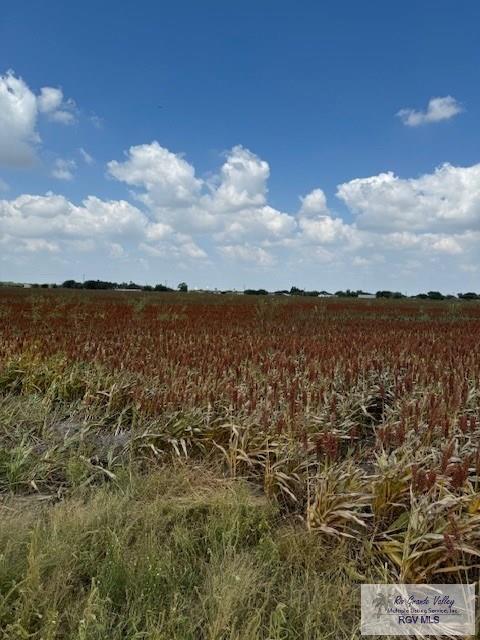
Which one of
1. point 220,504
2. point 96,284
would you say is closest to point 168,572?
point 220,504

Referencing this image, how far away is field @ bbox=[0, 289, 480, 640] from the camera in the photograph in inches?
92.0

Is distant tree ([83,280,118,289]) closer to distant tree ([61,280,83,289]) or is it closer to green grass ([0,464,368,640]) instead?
distant tree ([61,280,83,289])

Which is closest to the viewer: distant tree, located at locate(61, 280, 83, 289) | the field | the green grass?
the green grass

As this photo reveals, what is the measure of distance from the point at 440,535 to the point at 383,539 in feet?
1.78

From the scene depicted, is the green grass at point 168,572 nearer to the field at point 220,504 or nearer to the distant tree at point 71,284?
the field at point 220,504

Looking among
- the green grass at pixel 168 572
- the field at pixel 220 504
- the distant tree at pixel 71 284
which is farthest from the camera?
the distant tree at pixel 71 284

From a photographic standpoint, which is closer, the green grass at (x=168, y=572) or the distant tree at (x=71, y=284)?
the green grass at (x=168, y=572)

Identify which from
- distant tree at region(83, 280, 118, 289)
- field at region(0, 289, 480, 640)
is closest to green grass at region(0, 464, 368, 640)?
field at region(0, 289, 480, 640)

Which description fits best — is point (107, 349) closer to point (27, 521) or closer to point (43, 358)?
point (43, 358)

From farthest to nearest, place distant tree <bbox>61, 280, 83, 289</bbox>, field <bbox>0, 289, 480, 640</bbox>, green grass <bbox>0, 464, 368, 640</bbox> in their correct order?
distant tree <bbox>61, 280, 83, 289</bbox>, field <bbox>0, 289, 480, 640</bbox>, green grass <bbox>0, 464, 368, 640</bbox>

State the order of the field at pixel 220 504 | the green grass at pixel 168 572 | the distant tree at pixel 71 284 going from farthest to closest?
1. the distant tree at pixel 71 284
2. the field at pixel 220 504
3. the green grass at pixel 168 572

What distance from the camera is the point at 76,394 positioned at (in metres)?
6.55

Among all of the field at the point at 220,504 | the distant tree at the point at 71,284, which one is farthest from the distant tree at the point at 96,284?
the field at the point at 220,504

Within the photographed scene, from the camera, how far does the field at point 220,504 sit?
234 centimetres
